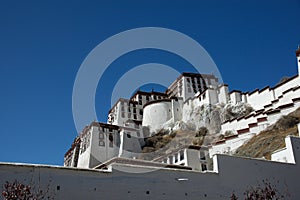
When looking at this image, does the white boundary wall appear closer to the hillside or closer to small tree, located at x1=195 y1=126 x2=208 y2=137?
the hillside

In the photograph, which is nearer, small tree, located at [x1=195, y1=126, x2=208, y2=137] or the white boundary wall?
the white boundary wall

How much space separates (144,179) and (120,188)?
1.23m

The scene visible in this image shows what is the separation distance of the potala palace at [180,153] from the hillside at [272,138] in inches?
51.9

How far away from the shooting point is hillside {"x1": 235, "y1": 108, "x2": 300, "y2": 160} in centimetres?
2555

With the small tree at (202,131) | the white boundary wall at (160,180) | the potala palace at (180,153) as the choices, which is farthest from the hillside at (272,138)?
the small tree at (202,131)

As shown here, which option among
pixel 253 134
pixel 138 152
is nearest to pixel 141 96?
pixel 138 152

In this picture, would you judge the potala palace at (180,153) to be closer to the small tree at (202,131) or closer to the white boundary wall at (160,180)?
the white boundary wall at (160,180)

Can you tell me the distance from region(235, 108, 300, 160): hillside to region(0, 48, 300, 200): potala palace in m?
1.32

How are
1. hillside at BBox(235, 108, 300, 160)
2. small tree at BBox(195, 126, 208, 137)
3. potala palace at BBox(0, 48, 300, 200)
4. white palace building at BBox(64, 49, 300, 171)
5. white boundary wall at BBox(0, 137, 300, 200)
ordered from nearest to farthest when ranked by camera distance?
white boundary wall at BBox(0, 137, 300, 200) → potala palace at BBox(0, 48, 300, 200) → hillside at BBox(235, 108, 300, 160) → white palace building at BBox(64, 49, 300, 171) → small tree at BBox(195, 126, 208, 137)

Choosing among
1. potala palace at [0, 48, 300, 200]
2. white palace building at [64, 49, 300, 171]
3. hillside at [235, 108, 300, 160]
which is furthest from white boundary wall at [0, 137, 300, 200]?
white palace building at [64, 49, 300, 171]

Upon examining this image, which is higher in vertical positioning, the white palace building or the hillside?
the white palace building

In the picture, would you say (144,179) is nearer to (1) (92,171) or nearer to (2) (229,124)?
(1) (92,171)

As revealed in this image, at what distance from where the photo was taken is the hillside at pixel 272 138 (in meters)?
25.5

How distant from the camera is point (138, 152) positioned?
4750 cm
